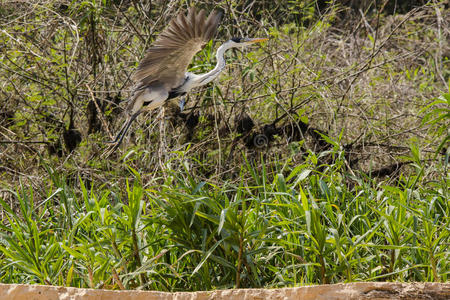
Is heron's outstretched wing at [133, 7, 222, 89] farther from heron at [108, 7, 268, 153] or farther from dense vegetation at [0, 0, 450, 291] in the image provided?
dense vegetation at [0, 0, 450, 291]

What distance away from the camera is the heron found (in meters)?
3.62

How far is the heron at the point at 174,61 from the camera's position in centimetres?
362

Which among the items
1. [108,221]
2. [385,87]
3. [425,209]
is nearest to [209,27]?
[108,221]

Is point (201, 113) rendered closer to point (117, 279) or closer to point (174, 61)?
point (174, 61)

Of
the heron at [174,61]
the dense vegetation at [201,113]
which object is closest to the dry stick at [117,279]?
the dense vegetation at [201,113]

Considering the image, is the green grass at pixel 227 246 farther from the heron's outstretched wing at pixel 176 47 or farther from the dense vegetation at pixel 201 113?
the heron's outstretched wing at pixel 176 47

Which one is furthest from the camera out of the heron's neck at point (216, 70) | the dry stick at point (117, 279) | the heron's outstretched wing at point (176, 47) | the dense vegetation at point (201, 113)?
the dense vegetation at point (201, 113)

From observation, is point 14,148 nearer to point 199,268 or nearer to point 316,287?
point 199,268

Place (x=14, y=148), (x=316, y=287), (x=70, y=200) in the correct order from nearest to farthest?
(x=316, y=287) → (x=70, y=200) → (x=14, y=148)

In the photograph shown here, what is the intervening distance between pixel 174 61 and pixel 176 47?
0.18 metres

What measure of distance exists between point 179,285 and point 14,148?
2.64 metres

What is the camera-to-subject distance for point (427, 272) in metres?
3.14

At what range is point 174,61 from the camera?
3955mm

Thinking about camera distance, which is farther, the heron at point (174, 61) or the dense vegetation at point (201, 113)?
the dense vegetation at point (201, 113)
